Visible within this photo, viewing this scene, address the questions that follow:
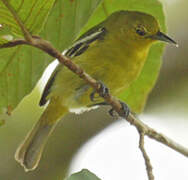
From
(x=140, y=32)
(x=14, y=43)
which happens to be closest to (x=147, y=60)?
(x=140, y=32)

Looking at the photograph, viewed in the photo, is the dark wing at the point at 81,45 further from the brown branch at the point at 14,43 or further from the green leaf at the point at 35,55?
the brown branch at the point at 14,43

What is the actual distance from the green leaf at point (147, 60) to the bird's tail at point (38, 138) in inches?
18.2

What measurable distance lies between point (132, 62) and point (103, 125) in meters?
1.15

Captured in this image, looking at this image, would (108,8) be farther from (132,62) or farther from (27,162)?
(27,162)

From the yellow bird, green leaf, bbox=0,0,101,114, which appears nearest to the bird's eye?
the yellow bird

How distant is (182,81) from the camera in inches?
147

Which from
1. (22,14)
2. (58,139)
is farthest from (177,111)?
(22,14)

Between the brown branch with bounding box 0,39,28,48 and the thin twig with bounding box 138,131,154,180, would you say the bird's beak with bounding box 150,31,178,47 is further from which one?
the brown branch with bounding box 0,39,28,48

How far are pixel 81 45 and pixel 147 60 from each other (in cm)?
44

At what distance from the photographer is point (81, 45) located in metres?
2.60

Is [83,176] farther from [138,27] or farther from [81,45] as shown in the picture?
[138,27]

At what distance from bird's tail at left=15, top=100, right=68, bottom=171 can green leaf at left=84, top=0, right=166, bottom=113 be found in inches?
18.2

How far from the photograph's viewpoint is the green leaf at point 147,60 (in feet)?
6.54

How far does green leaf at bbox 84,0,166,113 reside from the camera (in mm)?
1992
